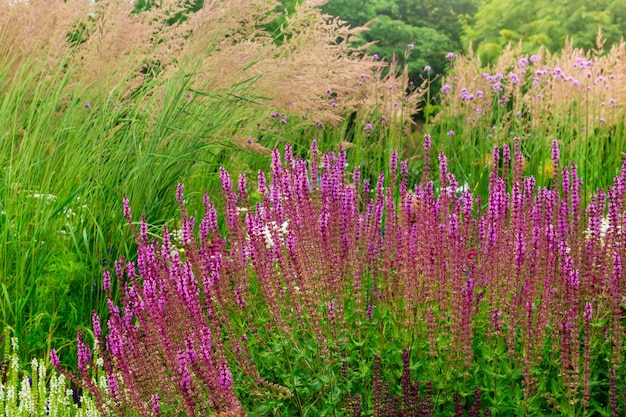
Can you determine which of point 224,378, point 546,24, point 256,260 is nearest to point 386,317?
point 256,260

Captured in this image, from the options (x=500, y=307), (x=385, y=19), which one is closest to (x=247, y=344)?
→ (x=500, y=307)

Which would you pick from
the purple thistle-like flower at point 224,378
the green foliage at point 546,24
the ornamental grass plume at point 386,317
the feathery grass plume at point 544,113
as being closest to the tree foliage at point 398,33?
the green foliage at point 546,24

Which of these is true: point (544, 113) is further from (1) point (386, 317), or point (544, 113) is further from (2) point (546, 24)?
(2) point (546, 24)

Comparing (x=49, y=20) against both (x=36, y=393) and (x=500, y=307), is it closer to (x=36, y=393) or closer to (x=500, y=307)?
(x=36, y=393)

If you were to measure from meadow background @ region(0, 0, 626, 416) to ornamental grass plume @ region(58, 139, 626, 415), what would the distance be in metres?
0.01

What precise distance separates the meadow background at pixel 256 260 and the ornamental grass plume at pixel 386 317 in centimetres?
1

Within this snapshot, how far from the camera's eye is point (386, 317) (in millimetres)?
3115

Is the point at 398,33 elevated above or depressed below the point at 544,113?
above

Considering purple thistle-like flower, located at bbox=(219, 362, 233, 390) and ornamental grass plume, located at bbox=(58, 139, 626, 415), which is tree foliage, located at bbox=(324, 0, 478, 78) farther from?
purple thistle-like flower, located at bbox=(219, 362, 233, 390)

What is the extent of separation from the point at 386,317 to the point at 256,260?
558 millimetres

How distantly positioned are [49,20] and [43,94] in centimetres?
49

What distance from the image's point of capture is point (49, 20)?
5098 mm

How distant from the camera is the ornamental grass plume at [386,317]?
2.77 m

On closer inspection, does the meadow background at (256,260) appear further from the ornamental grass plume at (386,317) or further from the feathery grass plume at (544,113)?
the feathery grass plume at (544,113)
